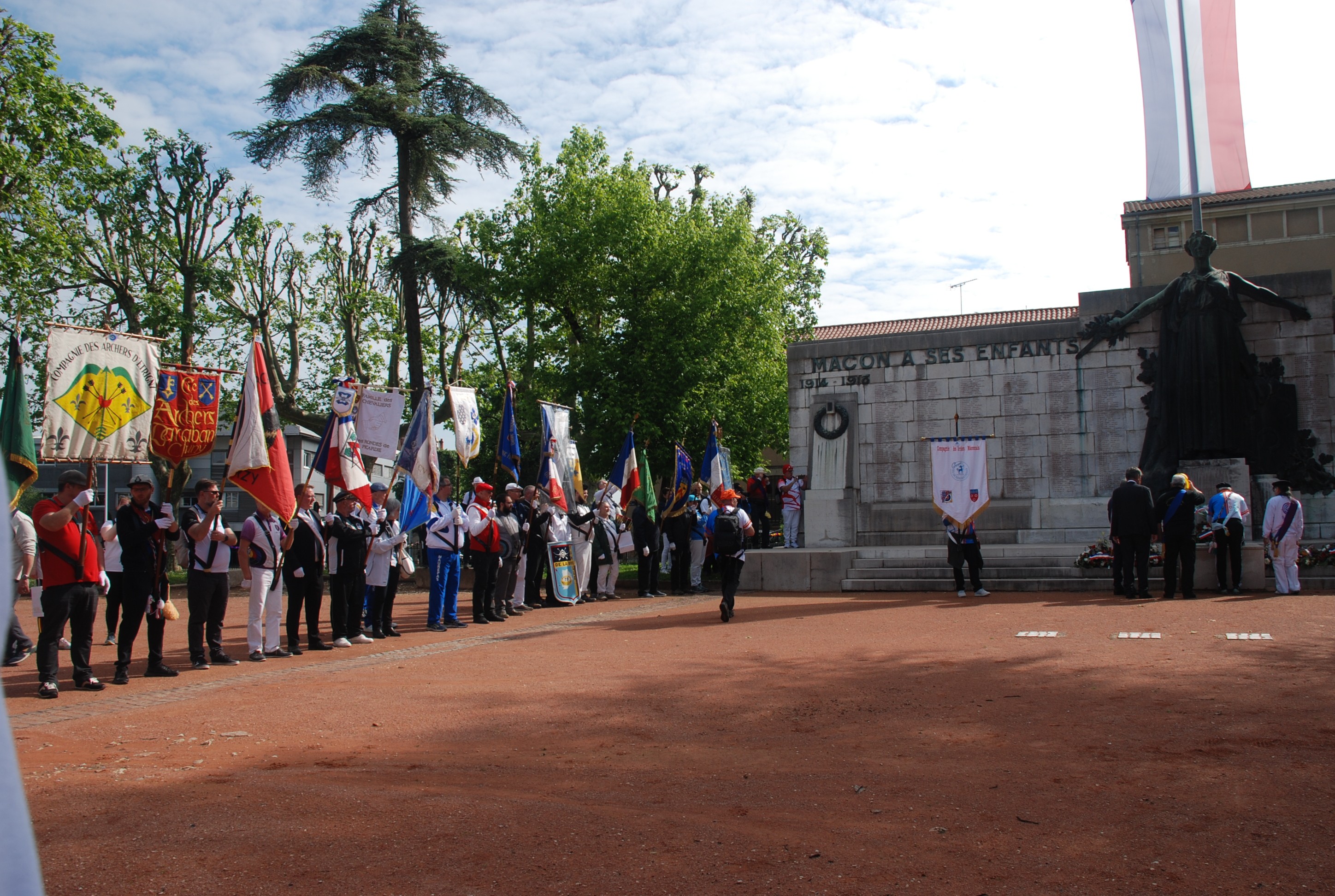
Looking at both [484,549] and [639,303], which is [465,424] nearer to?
[484,549]

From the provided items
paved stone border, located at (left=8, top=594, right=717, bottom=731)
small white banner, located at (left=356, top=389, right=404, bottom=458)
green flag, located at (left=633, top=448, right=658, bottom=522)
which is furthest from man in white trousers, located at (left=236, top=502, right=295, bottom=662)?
green flag, located at (left=633, top=448, right=658, bottom=522)

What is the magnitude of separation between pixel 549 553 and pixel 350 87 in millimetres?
17163

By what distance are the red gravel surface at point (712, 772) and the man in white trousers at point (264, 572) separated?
2.47 feet

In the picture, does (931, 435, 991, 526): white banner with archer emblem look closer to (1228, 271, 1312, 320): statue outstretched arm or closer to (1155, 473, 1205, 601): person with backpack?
(1155, 473, 1205, 601): person with backpack

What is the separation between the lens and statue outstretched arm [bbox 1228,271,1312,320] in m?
18.9

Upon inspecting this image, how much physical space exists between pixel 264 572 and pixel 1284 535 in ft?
45.8

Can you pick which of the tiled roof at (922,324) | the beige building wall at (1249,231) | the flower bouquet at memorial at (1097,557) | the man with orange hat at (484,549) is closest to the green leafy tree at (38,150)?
the man with orange hat at (484,549)

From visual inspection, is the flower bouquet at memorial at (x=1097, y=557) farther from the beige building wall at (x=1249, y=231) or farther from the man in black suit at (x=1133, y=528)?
the beige building wall at (x=1249, y=231)

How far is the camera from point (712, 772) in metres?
5.80

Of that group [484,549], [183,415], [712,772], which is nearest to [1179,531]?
[484,549]

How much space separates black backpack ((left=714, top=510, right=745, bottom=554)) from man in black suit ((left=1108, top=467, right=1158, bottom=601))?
18.2 ft

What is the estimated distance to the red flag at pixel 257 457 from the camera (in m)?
10.9

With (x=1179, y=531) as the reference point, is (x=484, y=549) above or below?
below

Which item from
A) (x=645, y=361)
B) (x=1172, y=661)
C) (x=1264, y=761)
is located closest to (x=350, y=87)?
(x=645, y=361)
